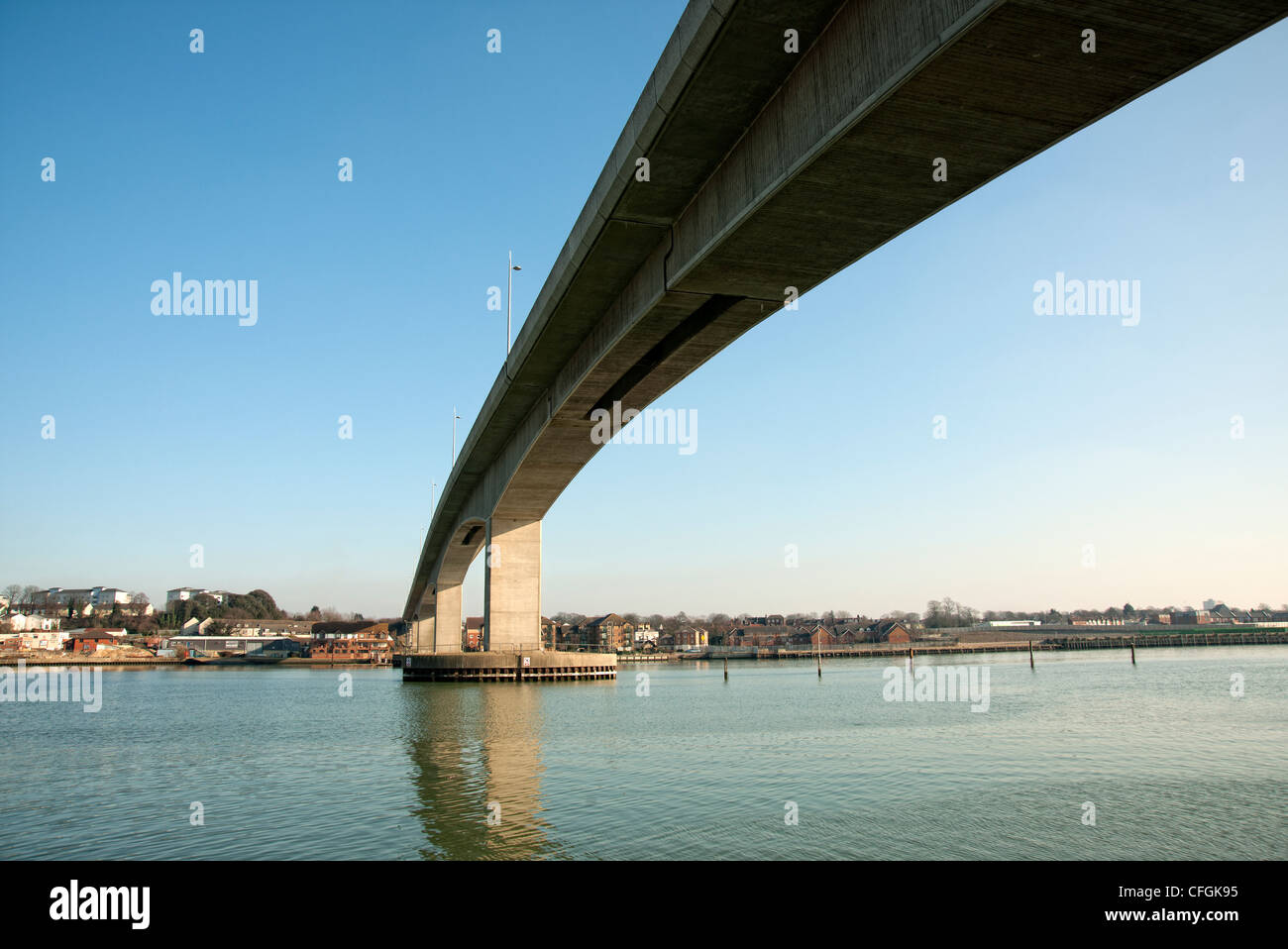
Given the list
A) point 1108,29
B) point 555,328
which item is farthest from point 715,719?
point 1108,29

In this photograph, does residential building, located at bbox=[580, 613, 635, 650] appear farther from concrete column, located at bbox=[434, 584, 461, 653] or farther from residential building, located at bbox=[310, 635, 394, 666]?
concrete column, located at bbox=[434, 584, 461, 653]

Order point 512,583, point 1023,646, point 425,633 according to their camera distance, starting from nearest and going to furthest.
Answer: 1. point 512,583
2. point 425,633
3. point 1023,646

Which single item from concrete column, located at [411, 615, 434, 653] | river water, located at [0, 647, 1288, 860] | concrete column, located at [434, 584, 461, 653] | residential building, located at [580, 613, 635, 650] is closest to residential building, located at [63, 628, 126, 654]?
concrete column, located at [411, 615, 434, 653]

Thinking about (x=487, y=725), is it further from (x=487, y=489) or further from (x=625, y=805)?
(x=487, y=489)

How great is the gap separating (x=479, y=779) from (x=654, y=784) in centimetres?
426

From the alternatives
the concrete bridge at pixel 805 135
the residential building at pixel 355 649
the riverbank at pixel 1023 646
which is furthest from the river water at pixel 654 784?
the riverbank at pixel 1023 646

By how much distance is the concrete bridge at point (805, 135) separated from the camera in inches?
369

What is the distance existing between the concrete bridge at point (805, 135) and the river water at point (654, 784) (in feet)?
34.4

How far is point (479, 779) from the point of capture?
19.7 metres

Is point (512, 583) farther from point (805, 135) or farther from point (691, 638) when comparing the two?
point (691, 638)

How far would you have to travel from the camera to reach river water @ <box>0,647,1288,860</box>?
44.6ft

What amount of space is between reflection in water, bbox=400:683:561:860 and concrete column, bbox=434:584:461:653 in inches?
1746

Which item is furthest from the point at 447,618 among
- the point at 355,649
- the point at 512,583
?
the point at 355,649

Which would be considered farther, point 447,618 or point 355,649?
point 355,649
